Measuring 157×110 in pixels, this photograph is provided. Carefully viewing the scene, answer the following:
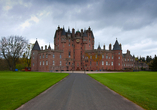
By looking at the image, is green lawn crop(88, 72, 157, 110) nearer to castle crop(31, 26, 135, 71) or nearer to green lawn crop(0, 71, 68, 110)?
green lawn crop(0, 71, 68, 110)

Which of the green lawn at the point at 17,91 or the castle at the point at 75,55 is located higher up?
the castle at the point at 75,55

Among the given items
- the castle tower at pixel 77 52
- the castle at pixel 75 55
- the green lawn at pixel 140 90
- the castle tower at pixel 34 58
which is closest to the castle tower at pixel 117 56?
the castle at pixel 75 55

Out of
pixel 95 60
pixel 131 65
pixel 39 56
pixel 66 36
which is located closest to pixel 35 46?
pixel 39 56

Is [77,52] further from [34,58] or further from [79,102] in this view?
[79,102]

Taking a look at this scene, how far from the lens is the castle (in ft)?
230

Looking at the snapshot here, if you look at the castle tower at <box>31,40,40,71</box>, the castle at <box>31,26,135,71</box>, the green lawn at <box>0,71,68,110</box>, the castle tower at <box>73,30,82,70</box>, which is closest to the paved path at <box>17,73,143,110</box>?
the green lawn at <box>0,71,68,110</box>

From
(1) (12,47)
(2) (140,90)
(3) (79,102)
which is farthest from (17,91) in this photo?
(1) (12,47)

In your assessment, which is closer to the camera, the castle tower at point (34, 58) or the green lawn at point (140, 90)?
the green lawn at point (140, 90)

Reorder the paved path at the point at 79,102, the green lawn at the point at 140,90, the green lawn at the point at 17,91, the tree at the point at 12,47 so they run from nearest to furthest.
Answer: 1. the paved path at the point at 79,102
2. the green lawn at the point at 17,91
3. the green lawn at the point at 140,90
4. the tree at the point at 12,47

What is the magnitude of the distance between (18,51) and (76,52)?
29963 mm

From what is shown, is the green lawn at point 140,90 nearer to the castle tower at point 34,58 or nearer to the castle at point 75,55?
the castle at point 75,55

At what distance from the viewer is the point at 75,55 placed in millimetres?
75000

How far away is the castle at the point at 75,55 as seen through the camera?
70125 mm

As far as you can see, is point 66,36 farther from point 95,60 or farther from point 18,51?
point 18,51
